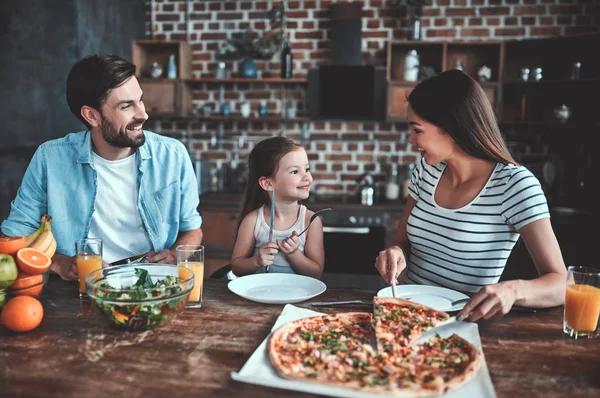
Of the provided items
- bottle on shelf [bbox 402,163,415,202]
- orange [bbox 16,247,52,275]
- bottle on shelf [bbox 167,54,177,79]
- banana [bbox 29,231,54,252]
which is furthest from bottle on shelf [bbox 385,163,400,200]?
orange [bbox 16,247,52,275]

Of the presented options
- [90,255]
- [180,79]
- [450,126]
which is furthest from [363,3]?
[90,255]

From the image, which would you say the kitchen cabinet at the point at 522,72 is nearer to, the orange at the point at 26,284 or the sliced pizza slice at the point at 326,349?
the sliced pizza slice at the point at 326,349

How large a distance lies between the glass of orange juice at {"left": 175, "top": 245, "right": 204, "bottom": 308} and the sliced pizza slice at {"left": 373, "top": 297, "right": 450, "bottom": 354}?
19.7 inches

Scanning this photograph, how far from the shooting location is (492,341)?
126cm

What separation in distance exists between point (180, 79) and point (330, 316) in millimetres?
3238

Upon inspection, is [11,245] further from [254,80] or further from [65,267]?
[254,80]

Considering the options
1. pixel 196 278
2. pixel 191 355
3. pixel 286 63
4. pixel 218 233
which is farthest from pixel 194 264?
pixel 286 63

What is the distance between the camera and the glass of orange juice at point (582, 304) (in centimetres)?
129

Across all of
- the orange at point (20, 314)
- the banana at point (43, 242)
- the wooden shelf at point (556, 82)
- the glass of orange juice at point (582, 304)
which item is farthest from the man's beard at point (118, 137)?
the wooden shelf at point (556, 82)

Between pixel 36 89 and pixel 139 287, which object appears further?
pixel 36 89

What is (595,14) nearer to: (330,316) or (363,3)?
(363,3)

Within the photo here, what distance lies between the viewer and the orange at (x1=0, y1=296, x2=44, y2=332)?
1264 mm

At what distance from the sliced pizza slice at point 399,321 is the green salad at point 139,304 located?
51 centimetres

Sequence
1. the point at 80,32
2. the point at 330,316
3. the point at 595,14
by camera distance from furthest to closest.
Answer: the point at 595,14
the point at 80,32
the point at 330,316
